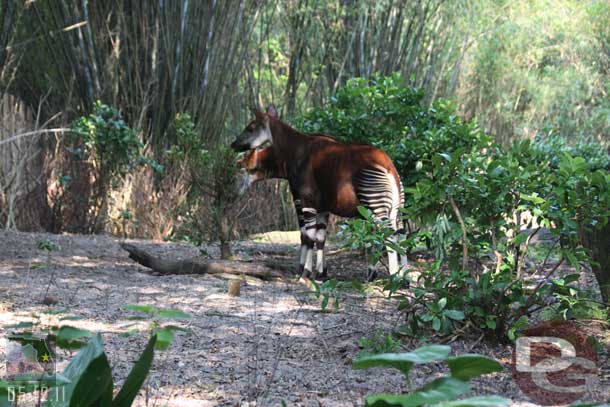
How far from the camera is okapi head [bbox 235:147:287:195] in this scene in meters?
5.83

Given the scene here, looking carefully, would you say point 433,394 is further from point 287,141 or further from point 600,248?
point 287,141

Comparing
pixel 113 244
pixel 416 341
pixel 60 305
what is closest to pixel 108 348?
pixel 60 305

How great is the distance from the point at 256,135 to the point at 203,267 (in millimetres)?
984

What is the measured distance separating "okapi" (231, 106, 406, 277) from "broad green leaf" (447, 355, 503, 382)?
3711 mm

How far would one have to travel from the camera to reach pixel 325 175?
219 inches

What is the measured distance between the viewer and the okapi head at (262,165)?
583 centimetres

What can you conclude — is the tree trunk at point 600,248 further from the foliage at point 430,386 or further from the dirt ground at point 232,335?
the foliage at point 430,386

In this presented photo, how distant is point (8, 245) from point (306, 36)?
191 inches

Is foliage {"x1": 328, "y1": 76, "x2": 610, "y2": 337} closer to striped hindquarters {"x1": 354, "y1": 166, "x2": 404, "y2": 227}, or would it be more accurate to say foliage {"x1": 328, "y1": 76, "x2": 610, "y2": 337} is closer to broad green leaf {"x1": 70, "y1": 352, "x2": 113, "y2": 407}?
striped hindquarters {"x1": 354, "y1": 166, "x2": 404, "y2": 227}

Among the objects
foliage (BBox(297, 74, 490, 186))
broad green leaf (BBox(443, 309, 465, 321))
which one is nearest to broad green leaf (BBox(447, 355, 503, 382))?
broad green leaf (BBox(443, 309, 465, 321))

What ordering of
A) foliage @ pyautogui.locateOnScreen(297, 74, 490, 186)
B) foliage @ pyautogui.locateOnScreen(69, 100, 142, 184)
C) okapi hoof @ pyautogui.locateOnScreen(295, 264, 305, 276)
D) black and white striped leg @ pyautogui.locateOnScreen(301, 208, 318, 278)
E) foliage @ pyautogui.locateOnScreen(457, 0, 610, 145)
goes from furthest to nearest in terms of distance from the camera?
foliage @ pyautogui.locateOnScreen(457, 0, 610, 145) < foliage @ pyautogui.locateOnScreen(69, 100, 142, 184) < foliage @ pyautogui.locateOnScreen(297, 74, 490, 186) < okapi hoof @ pyautogui.locateOnScreen(295, 264, 305, 276) < black and white striped leg @ pyautogui.locateOnScreen(301, 208, 318, 278)

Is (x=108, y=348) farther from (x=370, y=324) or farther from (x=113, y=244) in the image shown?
(x=113, y=244)

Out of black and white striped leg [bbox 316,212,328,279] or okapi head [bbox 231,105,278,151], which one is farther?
okapi head [bbox 231,105,278,151]

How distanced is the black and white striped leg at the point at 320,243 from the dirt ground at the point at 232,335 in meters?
0.25
